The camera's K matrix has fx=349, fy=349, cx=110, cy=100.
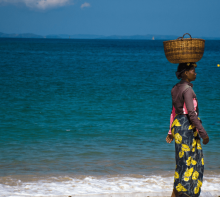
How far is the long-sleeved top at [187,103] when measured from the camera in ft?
11.1

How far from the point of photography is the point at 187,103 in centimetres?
344

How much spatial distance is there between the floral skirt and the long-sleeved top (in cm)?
9

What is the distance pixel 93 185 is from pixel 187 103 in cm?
256

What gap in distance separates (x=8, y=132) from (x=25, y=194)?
587 cm

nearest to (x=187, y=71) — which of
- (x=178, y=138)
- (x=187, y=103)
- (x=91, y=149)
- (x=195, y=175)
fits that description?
(x=187, y=103)

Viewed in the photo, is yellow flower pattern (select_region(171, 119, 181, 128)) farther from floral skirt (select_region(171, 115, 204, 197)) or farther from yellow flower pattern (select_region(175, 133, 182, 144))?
yellow flower pattern (select_region(175, 133, 182, 144))

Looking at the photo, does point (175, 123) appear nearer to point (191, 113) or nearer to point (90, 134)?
point (191, 113)

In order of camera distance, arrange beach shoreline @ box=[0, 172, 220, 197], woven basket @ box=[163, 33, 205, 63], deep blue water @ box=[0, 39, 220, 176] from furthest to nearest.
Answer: deep blue water @ box=[0, 39, 220, 176], beach shoreline @ box=[0, 172, 220, 197], woven basket @ box=[163, 33, 205, 63]

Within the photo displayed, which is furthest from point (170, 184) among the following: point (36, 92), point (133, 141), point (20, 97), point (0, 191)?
point (36, 92)

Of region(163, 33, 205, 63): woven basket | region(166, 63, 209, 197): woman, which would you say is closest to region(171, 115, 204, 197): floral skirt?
region(166, 63, 209, 197): woman

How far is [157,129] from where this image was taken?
34.9ft

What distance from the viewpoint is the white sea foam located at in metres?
4.97

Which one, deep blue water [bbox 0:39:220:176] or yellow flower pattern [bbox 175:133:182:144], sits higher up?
yellow flower pattern [bbox 175:133:182:144]

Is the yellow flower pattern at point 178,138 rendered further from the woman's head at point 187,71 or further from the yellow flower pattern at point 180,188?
the woman's head at point 187,71
